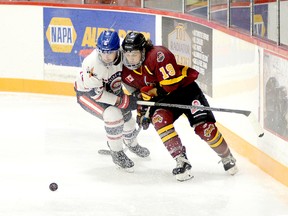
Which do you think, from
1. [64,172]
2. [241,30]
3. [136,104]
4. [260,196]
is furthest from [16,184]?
[241,30]

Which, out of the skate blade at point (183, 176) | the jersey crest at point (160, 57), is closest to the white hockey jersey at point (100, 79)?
the jersey crest at point (160, 57)

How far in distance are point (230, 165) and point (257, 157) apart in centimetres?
25

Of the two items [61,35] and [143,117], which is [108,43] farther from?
[61,35]

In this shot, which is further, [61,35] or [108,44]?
[61,35]

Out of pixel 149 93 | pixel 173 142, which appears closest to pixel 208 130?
pixel 173 142

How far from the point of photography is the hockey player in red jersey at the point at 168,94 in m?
5.53

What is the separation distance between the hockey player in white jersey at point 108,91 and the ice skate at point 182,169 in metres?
0.39

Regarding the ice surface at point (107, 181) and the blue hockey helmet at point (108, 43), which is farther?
the blue hockey helmet at point (108, 43)

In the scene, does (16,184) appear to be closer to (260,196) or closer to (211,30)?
(260,196)

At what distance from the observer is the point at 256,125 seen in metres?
5.50

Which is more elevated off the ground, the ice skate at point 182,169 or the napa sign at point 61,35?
the napa sign at point 61,35

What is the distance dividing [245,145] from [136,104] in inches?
31.6

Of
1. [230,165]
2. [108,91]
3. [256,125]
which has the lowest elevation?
[230,165]

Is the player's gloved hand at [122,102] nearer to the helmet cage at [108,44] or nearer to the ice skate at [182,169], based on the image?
the helmet cage at [108,44]
